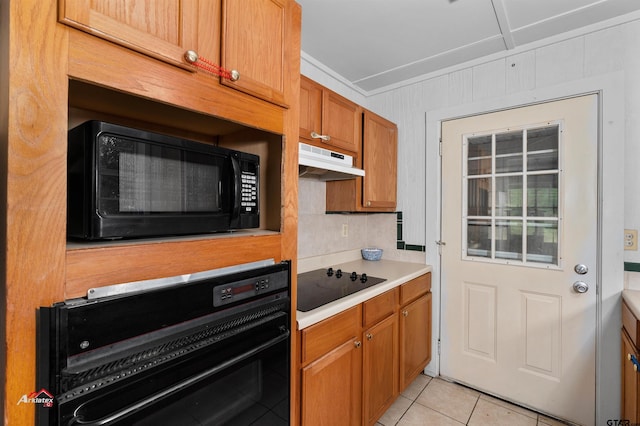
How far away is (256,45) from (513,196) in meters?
1.91

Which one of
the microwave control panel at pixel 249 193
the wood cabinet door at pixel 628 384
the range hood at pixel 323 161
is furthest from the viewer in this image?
the range hood at pixel 323 161

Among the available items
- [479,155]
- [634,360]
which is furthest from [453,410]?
[479,155]

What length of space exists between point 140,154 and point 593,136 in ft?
7.71

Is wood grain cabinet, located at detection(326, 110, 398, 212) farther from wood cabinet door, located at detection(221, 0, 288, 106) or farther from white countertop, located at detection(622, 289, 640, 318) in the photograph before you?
white countertop, located at detection(622, 289, 640, 318)

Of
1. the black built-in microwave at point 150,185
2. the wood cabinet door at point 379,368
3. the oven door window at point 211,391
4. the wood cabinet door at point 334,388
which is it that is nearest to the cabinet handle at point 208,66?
the black built-in microwave at point 150,185

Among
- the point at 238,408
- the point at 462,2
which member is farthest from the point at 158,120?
the point at 462,2

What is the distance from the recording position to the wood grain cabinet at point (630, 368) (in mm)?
1411

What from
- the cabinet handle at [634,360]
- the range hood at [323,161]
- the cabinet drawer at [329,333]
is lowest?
the cabinet handle at [634,360]

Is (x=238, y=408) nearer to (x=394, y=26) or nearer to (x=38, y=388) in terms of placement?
(x=38, y=388)

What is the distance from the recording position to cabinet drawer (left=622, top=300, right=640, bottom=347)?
1.41 m

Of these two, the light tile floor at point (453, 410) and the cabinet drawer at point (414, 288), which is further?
the cabinet drawer at point (414, 288)

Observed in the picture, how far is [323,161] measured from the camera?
1.67m

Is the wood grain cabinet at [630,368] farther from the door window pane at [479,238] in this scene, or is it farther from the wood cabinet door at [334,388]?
the wood cabinet door at [334,388]

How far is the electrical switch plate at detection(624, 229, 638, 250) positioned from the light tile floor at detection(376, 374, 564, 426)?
1167 mm
